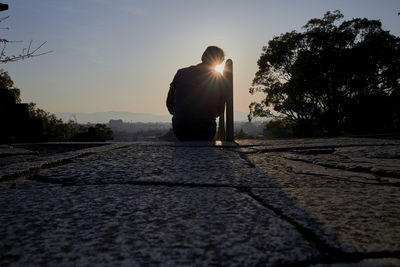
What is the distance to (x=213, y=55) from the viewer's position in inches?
155

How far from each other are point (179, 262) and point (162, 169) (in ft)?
3.04

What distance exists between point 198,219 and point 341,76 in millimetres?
12668

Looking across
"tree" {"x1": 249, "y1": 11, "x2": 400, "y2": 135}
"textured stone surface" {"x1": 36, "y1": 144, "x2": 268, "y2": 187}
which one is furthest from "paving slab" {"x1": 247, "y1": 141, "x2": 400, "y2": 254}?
"tree" {"x1": 249, "y1": 11, "x2": 400, "y2": 135}

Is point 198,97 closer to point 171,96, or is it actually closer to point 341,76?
point 171,96

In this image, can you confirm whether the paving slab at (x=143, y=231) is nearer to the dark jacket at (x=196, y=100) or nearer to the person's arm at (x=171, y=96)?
the dark jacket at (x=196, y=100)

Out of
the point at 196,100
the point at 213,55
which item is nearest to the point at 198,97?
the point at 196,100

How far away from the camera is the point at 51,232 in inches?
23.7

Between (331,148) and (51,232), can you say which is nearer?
(51,232)

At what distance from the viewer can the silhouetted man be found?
3.77 m

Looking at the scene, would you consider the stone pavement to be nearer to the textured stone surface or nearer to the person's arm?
the textured stone surface

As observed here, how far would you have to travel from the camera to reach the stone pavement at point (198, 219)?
0.50 metres

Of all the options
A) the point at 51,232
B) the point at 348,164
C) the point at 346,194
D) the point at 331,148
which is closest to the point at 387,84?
the point at 331,148

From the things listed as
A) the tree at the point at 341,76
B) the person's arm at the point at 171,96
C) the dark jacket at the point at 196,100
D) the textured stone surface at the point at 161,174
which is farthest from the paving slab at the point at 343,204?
the tree at the point at 341,76

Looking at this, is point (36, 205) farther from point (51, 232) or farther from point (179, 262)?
point (179, 262)
